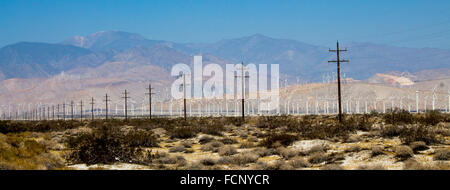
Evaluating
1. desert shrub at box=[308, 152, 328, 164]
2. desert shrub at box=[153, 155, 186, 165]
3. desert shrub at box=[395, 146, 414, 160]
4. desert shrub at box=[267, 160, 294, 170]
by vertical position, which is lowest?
desert shrub at box=[153, 155, 186, 165]

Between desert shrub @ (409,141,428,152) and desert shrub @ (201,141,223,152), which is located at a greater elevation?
desert shrub @ (409,141,428,152)

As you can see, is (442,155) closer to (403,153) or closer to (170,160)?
(403,153)

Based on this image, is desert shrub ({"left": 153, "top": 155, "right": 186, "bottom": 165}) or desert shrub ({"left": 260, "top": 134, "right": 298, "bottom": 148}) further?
desert shrub ({"left": 260, "top": 134, "right": 298, "bottom": 148})

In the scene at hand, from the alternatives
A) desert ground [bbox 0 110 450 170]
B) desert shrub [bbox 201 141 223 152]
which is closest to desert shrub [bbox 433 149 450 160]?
desert ground [bbox 0 110 450 170]

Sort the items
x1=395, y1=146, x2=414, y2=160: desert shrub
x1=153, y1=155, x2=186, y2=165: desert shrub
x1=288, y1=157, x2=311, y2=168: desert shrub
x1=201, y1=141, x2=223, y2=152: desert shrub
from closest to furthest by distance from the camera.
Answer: x1=288, y1=157, x2=311, y2=168: desert shrub
x1=395, y1=146, x2=414, y2=160: desert shrub
x1=153, y1=155, x2=186, y2=165: desert shrub
x1=201, y1=141, x2=223, y2=152: desert shrub

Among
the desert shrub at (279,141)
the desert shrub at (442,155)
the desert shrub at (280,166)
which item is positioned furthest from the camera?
the desert shrub at (279,141)

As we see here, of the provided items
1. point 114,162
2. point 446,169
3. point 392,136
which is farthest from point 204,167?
point 392,136

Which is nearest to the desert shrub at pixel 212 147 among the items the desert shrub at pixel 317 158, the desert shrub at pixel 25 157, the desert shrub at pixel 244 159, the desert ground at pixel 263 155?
the desert ground at pixel 263 155

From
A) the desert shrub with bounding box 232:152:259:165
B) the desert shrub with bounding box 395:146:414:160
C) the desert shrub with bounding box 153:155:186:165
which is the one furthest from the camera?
the desert shrub with bounding box 153:155:186:165

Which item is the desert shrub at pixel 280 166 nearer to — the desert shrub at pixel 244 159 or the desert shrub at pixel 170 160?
the desert shrub at pixel 244 159

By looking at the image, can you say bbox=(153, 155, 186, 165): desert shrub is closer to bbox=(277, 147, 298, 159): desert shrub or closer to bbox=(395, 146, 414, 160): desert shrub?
bbox=(277, 147, 298, 159): desert shrub
